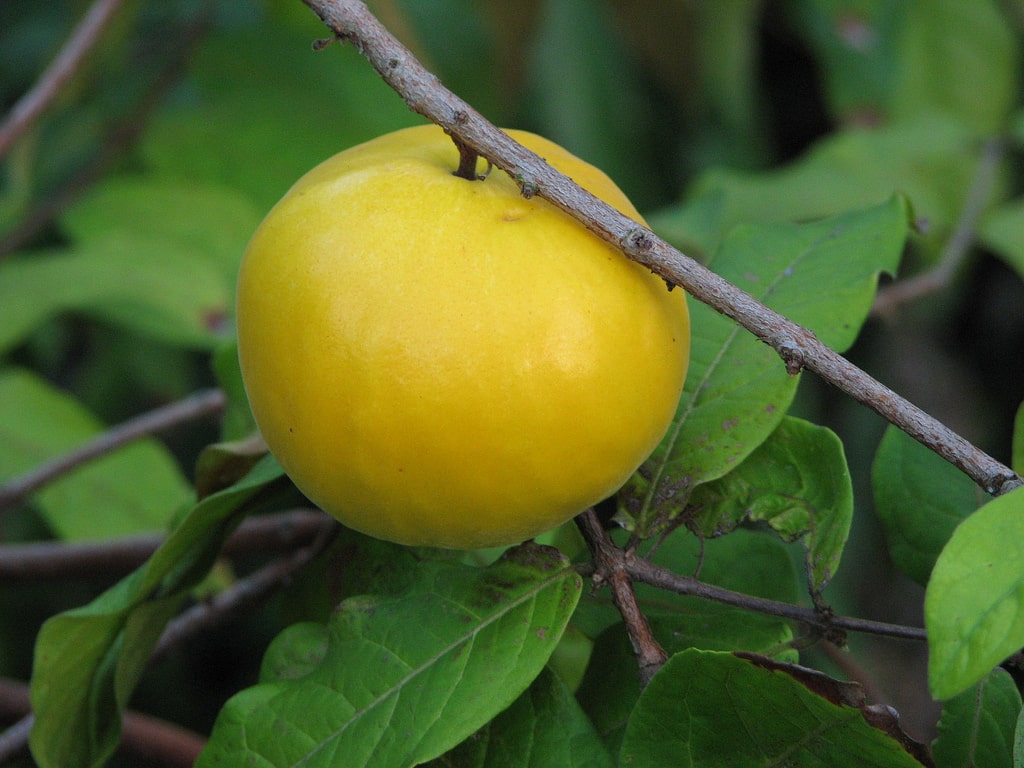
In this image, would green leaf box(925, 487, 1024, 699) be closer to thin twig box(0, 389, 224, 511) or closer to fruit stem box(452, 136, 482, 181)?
fruit stem box(452, 136, 482, 181)

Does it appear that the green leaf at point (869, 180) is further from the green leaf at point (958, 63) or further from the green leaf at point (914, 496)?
the green leaf at point (914, 496)

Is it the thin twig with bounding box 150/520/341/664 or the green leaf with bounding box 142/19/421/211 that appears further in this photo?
the green leaf with bounding box 142/19/421/211

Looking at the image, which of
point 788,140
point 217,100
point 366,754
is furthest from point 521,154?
point 788,140

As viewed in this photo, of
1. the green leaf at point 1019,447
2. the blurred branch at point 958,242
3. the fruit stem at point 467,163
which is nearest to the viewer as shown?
the fruit stem at point 467,163

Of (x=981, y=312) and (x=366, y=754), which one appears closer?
(x=366, y=754)

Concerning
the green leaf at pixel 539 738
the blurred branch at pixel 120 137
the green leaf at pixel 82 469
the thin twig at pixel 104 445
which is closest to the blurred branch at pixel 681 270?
the green leaf at pixel 539 738

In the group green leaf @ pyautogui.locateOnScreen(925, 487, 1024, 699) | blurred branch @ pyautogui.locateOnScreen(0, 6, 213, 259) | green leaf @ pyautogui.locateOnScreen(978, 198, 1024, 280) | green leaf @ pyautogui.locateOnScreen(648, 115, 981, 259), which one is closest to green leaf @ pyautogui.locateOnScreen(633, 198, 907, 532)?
green leaf @ pyautogui.locateOnScreen(925, 487, 1024, 699)

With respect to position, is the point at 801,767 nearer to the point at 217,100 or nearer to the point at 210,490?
the point at 210,490
